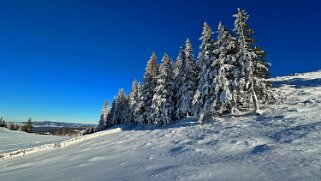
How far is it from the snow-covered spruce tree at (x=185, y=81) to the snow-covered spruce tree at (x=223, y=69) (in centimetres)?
737

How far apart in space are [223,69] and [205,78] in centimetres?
284

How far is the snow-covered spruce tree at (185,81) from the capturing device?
35031 millimetres

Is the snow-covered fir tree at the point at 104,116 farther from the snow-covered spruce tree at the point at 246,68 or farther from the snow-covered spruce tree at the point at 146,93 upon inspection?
the snow-covered spruce tree at the point at 246,68

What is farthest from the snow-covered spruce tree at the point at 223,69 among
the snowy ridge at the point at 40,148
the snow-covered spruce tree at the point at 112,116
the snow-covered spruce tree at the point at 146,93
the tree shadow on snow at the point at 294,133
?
the snow-covered spruce tree at the point at 112,116

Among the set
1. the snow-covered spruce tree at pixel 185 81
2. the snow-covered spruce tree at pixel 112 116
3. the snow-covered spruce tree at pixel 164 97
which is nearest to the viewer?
the snow-covered spruce tree at pixel 185 81

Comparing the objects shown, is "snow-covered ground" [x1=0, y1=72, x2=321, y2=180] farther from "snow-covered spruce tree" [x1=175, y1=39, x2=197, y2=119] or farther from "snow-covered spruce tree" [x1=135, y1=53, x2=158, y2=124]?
"snow-covered spruce tree" [x1=135, y1=53, x2=158, y2=124]

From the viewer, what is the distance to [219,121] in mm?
25453

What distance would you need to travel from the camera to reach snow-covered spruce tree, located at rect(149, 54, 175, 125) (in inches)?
1478

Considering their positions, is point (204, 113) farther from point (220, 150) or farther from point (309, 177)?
point (309, 177)

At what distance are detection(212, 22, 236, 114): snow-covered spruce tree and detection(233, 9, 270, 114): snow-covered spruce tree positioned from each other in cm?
95

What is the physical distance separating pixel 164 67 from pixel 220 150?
2644cm

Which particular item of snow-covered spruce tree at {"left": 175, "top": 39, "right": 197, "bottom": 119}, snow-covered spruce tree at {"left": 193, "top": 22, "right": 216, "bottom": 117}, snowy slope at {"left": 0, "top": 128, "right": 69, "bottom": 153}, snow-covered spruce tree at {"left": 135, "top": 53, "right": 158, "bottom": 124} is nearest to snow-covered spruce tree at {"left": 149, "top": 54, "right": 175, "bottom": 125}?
snow-covered spruce tree at {"left": 175, "top": 39, "right": 197, "bottom": 119}

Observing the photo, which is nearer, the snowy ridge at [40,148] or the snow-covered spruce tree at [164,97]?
the snowy ridge at [40,148]

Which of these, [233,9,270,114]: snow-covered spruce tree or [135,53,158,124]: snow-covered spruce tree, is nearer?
[233,9,270,114]: snow-covered spruce tree
